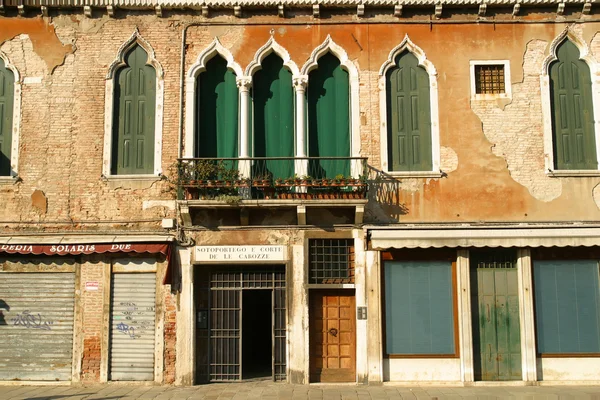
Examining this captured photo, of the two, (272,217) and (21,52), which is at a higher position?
(21,52)

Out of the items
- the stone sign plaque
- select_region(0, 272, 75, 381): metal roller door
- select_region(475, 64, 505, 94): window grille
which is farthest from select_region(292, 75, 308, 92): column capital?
select_region(0, 272, 75, 381): metal roller door

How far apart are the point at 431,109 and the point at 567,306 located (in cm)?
523

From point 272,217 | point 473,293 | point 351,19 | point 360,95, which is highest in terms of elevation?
point 351,19

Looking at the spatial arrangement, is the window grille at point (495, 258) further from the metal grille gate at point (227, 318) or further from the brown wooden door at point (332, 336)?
the metal grille gate at point (227, 318)

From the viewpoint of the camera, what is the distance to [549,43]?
13.8 m

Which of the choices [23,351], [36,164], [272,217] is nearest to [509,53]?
[272,217]

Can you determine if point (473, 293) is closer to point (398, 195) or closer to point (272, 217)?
point (398, 195)

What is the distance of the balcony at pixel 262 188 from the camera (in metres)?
12.9

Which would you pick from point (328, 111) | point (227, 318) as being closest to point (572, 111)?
point (328, 111)

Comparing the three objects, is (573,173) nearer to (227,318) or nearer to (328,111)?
(328,111)

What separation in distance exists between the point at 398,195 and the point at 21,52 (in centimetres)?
922

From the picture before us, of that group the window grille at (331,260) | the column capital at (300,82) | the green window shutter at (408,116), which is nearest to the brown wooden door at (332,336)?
the window grille at (331,260)

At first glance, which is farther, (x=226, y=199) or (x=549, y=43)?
(x=549, y=43)

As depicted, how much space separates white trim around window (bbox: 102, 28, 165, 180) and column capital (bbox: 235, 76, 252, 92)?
174 centimetres
